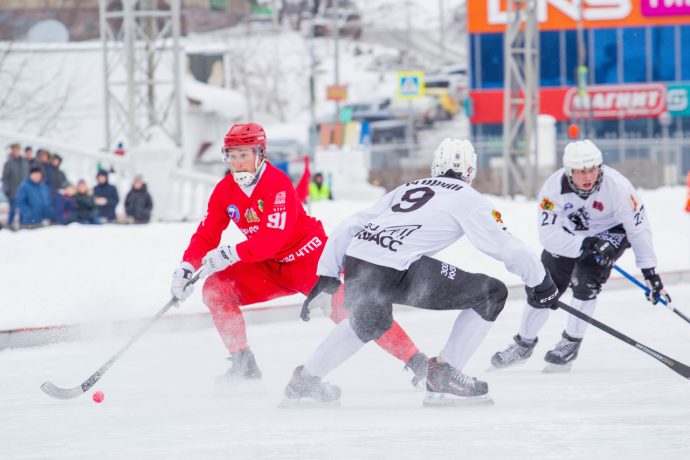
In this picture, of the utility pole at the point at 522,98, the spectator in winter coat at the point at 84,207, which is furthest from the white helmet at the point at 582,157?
the utility pole at the point at 522,98

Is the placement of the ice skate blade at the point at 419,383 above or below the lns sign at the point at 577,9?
below

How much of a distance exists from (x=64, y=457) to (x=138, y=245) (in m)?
6.85

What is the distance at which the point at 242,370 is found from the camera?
21.6 feet

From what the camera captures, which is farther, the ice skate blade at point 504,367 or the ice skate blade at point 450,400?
the ice skate blade at point 504,367

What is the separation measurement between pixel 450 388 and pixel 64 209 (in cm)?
967

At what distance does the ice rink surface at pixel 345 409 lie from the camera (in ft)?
16.0

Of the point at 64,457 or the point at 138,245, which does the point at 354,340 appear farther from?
the point at 138,245

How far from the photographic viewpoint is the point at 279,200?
6.34 metres

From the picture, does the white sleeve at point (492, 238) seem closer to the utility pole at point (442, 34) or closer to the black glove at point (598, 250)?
the black glove at point (598, 250)

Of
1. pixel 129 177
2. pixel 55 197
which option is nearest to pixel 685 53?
pixel 129 177

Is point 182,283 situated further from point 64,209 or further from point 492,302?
point 64,209

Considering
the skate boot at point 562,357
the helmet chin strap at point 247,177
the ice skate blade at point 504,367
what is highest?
the helmet chin strap at point 247,177

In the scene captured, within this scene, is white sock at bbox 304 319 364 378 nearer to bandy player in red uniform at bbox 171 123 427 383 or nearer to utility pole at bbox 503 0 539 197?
bandy player in red uniform at bbox 171 123 427 383

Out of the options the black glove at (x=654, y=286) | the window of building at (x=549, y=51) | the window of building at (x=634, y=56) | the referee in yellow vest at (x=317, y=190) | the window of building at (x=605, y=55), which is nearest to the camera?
the black glove at (x=654, y=286)
